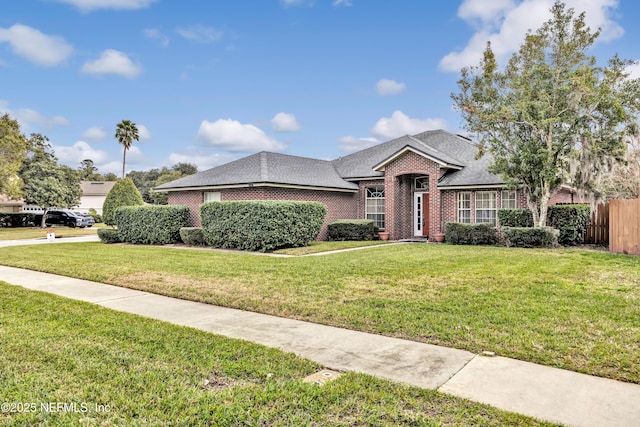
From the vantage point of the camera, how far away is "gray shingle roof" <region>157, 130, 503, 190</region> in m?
20.1

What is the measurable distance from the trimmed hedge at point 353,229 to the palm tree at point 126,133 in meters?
38.5

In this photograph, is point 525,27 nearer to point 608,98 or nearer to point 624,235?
point 608,98

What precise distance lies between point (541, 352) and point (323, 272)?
6.28 metres

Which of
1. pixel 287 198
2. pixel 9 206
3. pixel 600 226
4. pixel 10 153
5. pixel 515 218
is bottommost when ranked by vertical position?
pixel 600 226

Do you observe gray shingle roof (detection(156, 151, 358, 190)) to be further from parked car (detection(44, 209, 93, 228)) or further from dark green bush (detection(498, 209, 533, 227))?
parked car (detection(44, 209, 93, 228))

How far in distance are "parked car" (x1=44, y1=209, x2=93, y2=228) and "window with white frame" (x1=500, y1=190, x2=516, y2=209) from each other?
35.2 meters

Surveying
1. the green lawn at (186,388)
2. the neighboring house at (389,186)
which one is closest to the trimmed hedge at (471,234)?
the neighboring house at (389,186)

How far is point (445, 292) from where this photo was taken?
804 cm

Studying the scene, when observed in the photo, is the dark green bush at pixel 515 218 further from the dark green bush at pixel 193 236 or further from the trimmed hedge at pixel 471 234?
the dark green bush at pixel 193 236

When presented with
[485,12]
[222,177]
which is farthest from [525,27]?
[222,177]

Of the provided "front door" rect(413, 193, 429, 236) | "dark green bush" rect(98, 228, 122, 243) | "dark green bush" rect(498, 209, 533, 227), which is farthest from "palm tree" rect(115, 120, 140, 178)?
"dark green bush" rect(498, 209, 533, 227)

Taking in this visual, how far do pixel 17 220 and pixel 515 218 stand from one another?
42.7m

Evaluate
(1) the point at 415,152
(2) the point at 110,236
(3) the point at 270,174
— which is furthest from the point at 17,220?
(1) the point at 415,152

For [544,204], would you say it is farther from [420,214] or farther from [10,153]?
[10,153]
